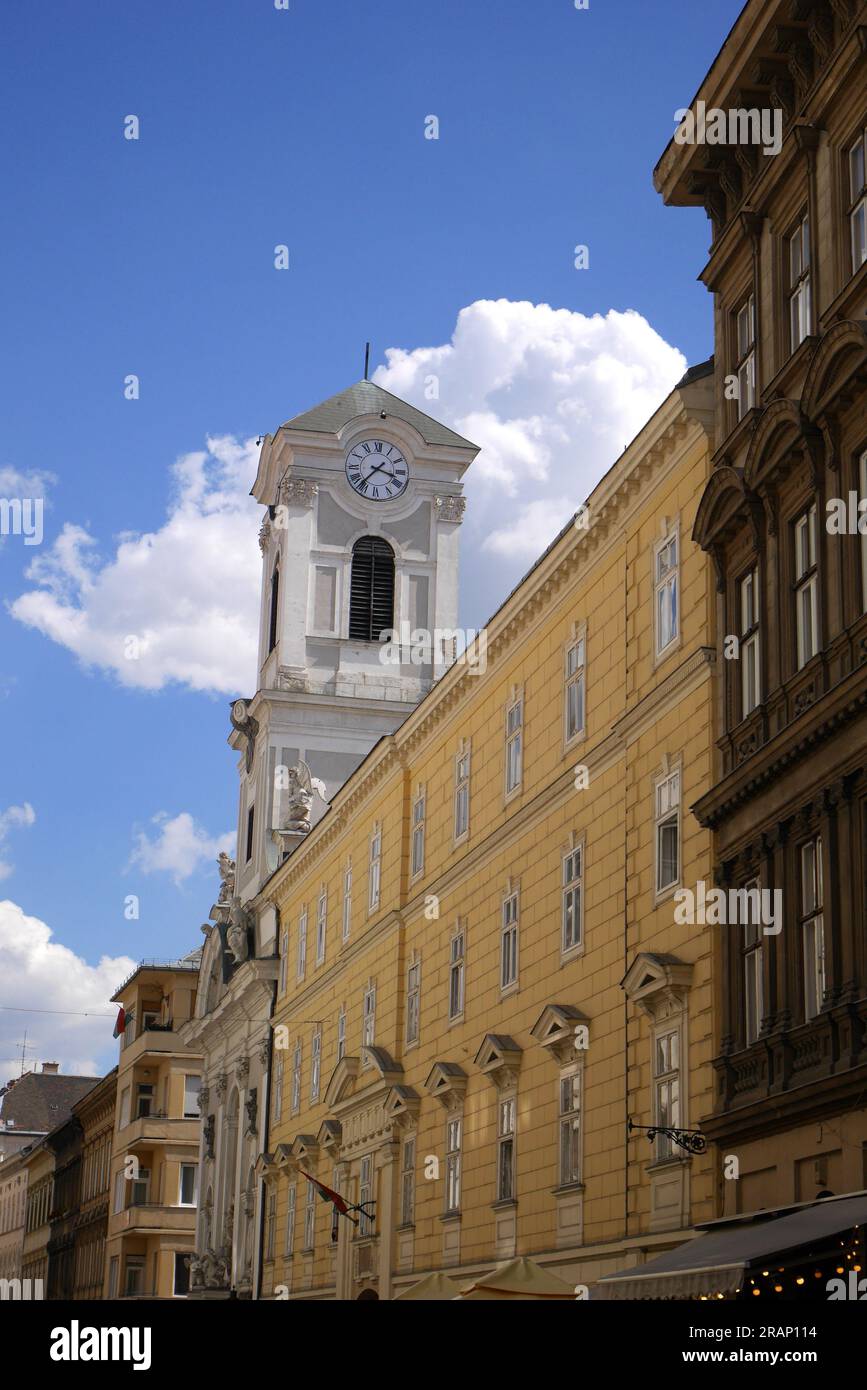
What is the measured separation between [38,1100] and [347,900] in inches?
4480

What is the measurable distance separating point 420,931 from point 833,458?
22.1 m

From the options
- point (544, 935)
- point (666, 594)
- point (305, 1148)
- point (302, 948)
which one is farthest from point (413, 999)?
point (666, 594)

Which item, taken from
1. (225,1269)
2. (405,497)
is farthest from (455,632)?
(225,1269)

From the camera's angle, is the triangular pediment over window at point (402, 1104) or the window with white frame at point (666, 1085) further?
the triangular pediment over window at point (402, 1104)

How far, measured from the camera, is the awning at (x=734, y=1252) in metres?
18.8

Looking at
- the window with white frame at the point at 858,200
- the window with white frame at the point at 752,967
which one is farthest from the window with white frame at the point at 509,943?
the window with white frame at the point at 858,200

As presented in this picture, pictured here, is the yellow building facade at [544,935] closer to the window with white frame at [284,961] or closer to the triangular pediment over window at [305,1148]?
the triangular pediment over window at [305,1148]

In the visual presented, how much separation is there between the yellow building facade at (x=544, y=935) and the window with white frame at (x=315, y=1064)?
3.10 feet

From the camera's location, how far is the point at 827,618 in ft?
74.0

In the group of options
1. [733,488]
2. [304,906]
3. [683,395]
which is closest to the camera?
[733,488]

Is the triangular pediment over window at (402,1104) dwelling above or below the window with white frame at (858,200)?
below

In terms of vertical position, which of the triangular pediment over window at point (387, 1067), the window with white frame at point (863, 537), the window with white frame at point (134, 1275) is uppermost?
the window with white frame at point (863, 537)
